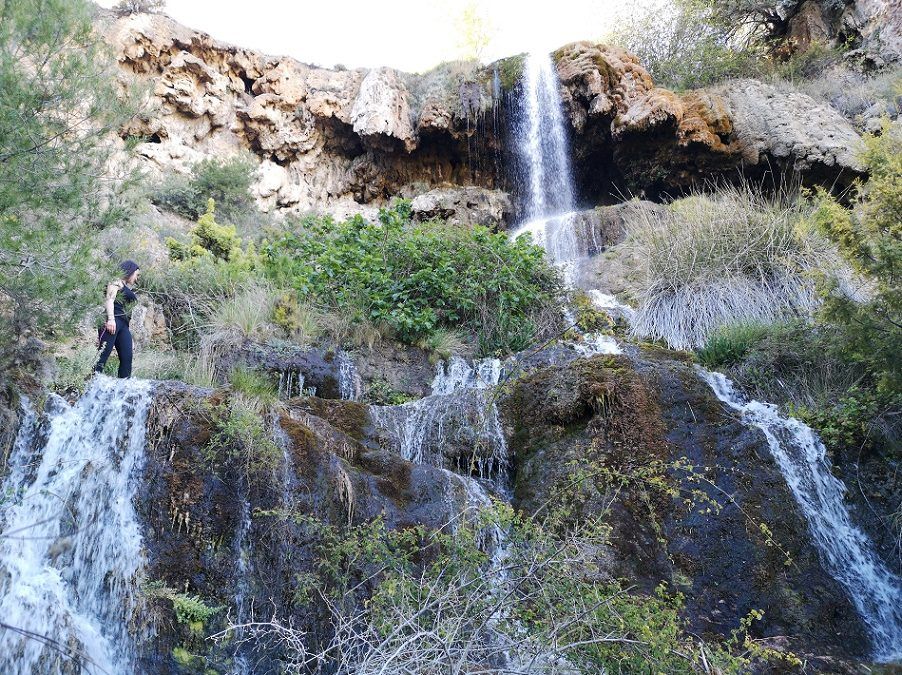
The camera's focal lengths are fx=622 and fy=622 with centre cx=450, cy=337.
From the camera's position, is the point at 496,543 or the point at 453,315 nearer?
the point at 496,543

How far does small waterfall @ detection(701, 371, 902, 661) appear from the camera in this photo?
414cm

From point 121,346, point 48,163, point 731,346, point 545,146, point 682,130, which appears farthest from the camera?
point 545,146

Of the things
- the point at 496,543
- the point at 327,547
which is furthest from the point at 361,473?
the point at 496,543

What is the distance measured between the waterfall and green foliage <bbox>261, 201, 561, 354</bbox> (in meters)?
3.19

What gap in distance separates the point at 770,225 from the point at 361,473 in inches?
234

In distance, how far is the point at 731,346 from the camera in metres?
6.34

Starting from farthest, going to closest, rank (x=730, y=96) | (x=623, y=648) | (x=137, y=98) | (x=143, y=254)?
(x=730, y=96) < (x=143, y=254) < (x=137, y=98) < (x=623, y=648)

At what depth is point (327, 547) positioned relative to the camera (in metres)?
3.96

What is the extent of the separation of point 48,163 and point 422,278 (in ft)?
14.1

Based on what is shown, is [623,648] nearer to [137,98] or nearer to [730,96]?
[137,98]

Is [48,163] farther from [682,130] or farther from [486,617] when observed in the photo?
[682,130]

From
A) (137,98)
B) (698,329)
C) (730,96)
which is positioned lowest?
(698,329)

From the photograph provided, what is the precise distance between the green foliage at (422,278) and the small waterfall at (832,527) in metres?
2.97

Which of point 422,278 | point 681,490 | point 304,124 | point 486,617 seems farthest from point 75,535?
point 304,124
